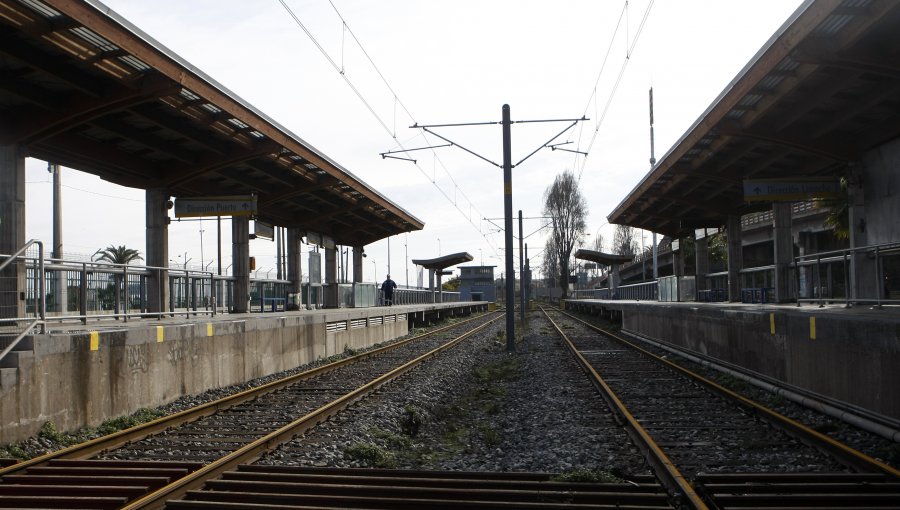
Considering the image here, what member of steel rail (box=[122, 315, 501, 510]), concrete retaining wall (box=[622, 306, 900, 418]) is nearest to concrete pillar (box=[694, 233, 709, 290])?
concrete retaining wall (box=[622, 306, 900, 418])

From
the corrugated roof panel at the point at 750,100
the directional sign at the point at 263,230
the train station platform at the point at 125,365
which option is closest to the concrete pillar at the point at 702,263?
the corrugated roof panel at the point at 750,100

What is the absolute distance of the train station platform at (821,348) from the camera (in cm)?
855

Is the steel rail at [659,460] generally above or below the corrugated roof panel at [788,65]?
below

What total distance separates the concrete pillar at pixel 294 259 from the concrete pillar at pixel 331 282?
12.9 ft

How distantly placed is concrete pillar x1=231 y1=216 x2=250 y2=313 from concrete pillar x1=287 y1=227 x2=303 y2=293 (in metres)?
4.39

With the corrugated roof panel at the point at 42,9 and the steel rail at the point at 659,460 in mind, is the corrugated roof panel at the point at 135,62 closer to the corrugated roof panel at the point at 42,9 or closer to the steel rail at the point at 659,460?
the corrugated roof panel at the point at 42,9

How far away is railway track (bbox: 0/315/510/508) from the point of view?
580cm

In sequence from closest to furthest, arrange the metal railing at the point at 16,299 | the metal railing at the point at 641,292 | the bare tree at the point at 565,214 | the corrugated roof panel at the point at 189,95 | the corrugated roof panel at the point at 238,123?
1. the metal railing at the point at 16,299
2. the corrugated roof panel at the point at 189,95
3. the corrugated roof panel at the point at 238,123
4. the metal railing at the point at 641,292
5. the bare tree at the point at 565,214

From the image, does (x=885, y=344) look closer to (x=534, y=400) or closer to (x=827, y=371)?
(x=827, y=371)

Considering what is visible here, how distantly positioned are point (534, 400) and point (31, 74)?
30.0ft

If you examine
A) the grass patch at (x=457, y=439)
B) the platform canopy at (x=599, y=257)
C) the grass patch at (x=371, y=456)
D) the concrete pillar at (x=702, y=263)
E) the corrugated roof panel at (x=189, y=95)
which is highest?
the corrugated roof panel at (x=189, y=95)

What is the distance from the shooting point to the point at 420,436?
370 inches

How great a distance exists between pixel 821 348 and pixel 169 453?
846cm

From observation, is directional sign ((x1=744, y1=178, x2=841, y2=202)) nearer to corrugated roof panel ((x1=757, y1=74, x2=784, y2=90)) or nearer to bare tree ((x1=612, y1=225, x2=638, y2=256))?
corrugated roof panel ((x1=757, y1=74, x2=784, y2=90))
